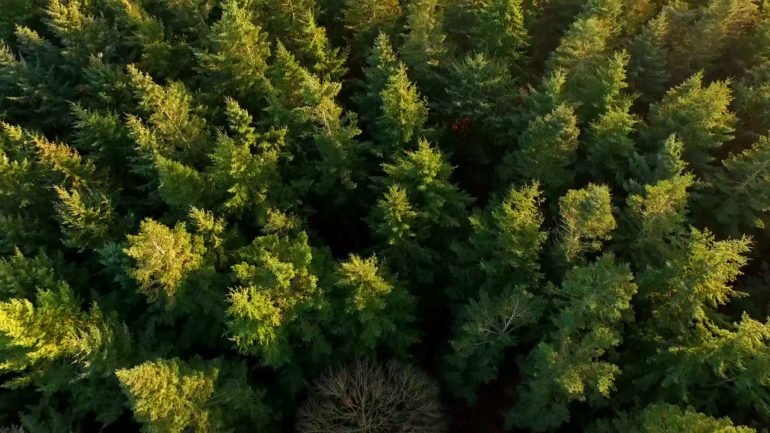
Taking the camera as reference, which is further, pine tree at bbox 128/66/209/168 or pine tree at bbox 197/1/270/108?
pine tree at bbox 197/1/270/108

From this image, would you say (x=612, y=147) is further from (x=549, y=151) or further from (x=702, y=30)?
(x=702, y=30)

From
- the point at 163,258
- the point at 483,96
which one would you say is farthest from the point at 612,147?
the point at 163,258

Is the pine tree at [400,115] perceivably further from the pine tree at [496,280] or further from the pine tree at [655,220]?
the pine tree at [655,220]

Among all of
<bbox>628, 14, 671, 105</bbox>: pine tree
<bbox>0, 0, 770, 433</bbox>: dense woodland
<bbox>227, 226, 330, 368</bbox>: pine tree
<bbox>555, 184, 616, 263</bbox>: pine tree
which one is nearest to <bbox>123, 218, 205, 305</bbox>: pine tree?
<bbox>0, 0, 770, 433</bbox>: dense woodland

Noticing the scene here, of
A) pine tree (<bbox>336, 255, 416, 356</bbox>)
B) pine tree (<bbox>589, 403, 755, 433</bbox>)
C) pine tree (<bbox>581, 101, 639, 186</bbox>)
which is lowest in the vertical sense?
pine tree (<bbox>336, 255, 416, 356</bbox>)

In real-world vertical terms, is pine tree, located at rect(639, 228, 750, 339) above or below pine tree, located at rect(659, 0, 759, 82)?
below

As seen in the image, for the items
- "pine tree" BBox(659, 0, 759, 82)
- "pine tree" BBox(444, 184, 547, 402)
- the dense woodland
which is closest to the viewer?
the dense woodland

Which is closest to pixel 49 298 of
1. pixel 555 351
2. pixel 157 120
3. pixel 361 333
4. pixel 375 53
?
pixel 157 120

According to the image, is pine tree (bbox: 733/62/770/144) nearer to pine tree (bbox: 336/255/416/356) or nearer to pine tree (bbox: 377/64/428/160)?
pine tree (bbox: 377/64/428/160)
